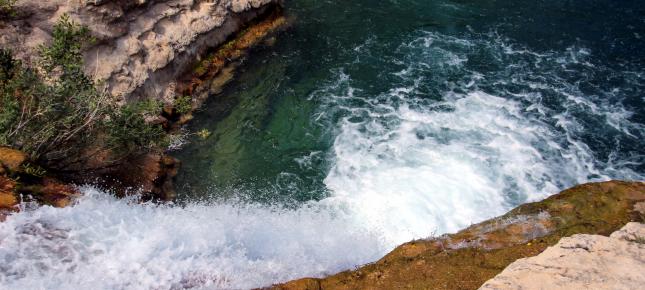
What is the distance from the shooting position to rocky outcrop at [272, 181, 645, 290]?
26.6 feet

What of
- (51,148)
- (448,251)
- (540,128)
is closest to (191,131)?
(51,148)

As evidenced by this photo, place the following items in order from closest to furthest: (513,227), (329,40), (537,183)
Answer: (513,227)
(537,183)
(329,40)

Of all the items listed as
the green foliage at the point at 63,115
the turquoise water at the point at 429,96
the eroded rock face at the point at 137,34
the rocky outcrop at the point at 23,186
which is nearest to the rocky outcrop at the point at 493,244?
the turquoise water at the point at 429,96

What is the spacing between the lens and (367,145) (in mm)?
14852

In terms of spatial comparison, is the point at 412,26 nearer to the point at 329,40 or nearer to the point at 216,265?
the point at 329,40

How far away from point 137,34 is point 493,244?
1274 centimetres

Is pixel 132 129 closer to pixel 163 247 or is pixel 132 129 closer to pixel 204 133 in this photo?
pixel 204 133

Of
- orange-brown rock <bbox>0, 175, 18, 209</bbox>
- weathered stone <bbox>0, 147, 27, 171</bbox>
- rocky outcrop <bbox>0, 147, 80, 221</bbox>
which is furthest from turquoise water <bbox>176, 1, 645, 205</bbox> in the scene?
orange-brown rock <bbox>0, 175, 18, 209</bbox>

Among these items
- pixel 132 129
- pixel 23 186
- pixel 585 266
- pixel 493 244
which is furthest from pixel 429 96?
pixel 23 186

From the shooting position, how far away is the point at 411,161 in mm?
14180

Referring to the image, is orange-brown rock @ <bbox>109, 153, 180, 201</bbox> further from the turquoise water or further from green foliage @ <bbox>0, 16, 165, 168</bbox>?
green foliage @ <bbox>0, 16, 165, 168</bbox>

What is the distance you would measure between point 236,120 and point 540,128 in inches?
374

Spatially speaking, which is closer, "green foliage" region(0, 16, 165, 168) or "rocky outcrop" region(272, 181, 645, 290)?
"rocky outcrop" region(272, 181, 645, 290)

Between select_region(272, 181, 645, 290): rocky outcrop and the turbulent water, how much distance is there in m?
1.42
